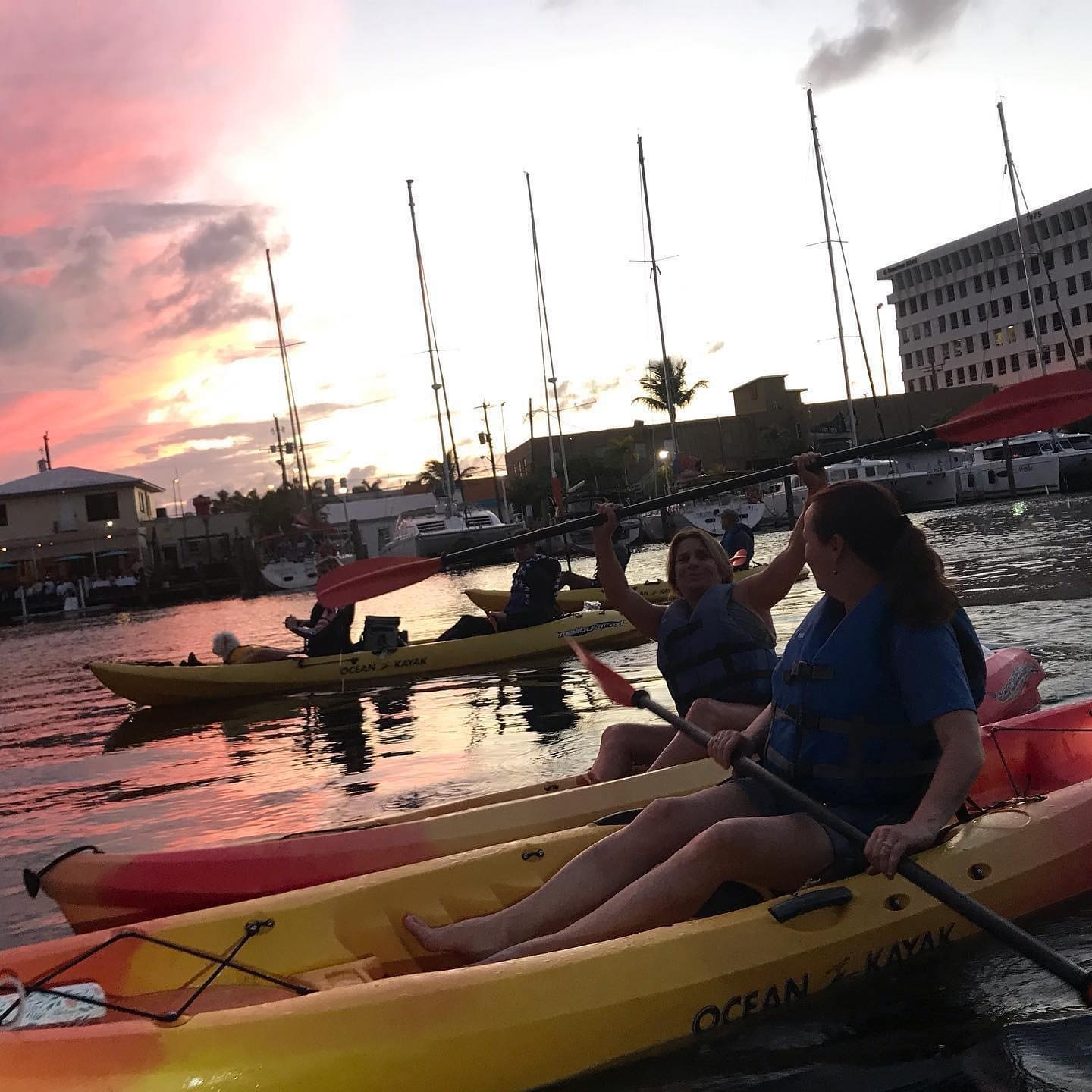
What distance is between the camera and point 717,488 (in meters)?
5.50

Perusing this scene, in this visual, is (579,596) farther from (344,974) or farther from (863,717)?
→ (863,717)

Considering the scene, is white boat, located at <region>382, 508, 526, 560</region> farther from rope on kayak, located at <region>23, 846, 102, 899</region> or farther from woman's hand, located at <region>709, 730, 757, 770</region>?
woman's hand, located at <region>709, 730, 757, 770</region>

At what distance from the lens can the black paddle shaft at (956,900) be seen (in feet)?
9.16

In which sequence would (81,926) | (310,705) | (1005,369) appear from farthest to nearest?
(1005,369) < (310,705) < (81,926)

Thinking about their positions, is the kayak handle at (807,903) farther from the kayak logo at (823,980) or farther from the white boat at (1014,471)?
the white boat at (1014,471)

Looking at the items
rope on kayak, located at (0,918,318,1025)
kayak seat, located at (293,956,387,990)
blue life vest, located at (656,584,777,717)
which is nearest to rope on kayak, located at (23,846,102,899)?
rope on kayak, located at (0,918,318,1025)

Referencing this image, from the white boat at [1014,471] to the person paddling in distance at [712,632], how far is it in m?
36.8

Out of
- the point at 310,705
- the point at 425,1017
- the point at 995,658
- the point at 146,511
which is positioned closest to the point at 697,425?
the point at 146,511

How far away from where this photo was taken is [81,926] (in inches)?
177

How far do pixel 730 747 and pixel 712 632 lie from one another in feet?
4.15

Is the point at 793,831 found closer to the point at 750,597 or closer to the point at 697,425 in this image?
the point at 750,597

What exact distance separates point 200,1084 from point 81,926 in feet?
6.66

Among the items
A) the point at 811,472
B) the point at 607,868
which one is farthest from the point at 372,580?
the point at 607,868

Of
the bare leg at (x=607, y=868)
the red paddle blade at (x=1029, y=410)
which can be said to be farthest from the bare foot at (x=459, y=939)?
the red paddle blade at (x=1029, y=410)
